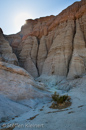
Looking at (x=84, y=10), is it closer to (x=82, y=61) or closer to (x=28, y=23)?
(x=82, y=61)

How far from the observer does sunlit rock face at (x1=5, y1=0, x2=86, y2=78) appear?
18.2m

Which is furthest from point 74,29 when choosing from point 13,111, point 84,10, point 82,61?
point 13,111

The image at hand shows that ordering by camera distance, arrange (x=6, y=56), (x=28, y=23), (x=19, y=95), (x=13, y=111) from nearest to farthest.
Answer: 1. (x=13, y=111)
2. (x=19, y=95)
3. (x=6, y=56)
4. (x=28, y=23)

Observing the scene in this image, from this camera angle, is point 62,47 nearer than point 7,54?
Yes

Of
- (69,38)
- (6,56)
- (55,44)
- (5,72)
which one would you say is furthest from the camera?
(6,56)

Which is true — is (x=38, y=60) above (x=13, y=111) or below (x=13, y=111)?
above

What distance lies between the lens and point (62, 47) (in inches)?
827

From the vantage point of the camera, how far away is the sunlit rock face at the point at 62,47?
718 inches

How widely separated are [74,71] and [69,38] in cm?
831

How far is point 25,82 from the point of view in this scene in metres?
10.3

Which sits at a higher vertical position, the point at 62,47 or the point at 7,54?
the point at 62,47

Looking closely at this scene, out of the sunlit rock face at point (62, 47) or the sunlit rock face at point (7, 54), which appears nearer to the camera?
the sunlit rock face at point (62, 47)

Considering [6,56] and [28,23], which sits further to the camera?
[28,23]

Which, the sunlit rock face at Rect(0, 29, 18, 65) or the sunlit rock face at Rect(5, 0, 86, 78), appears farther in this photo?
the sunlit rock face at Rect(0, 29, 18, 65)
